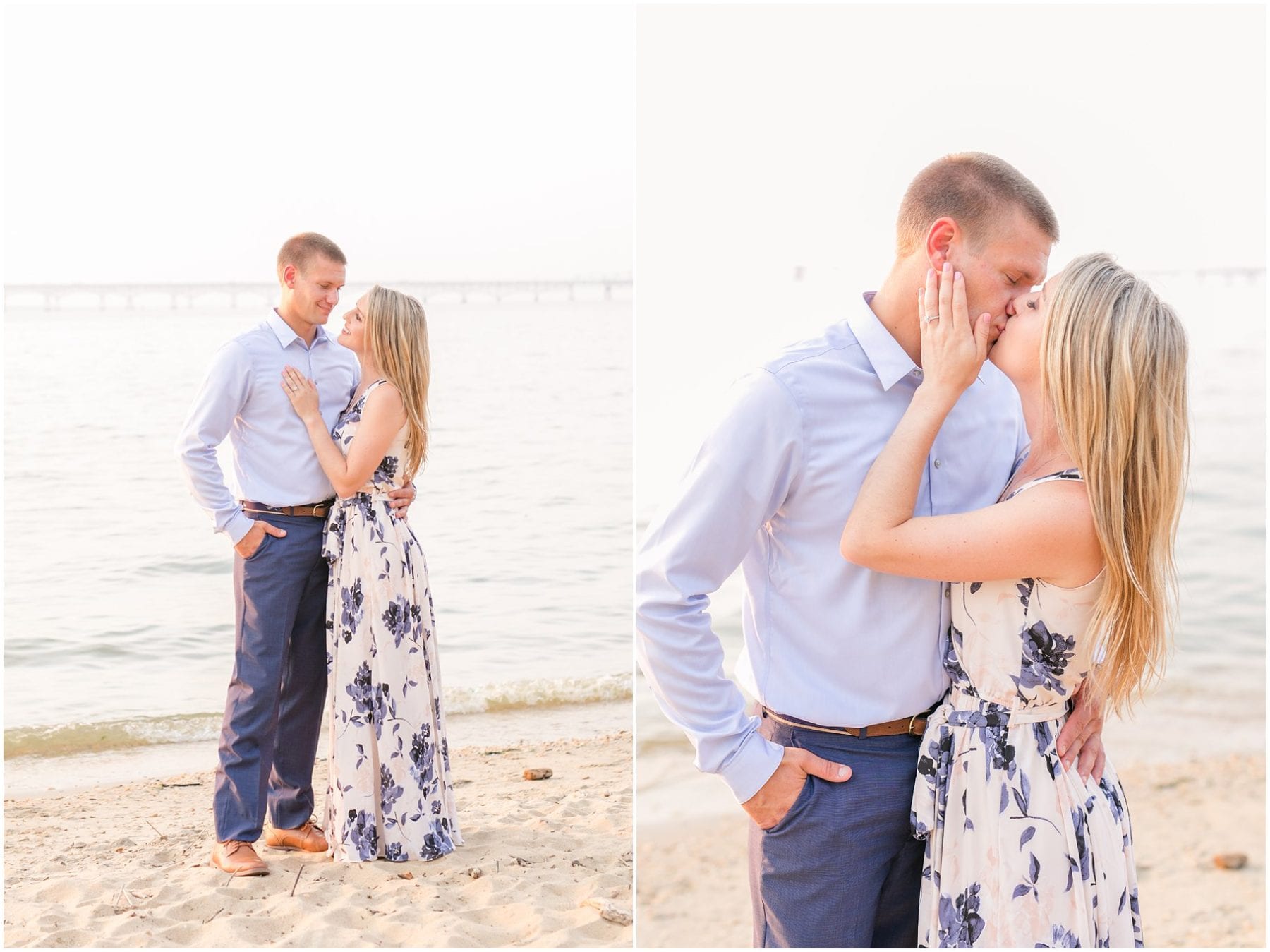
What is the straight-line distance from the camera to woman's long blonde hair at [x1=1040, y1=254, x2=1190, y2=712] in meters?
1.66

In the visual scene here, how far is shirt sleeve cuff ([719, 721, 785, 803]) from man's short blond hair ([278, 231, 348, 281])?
8.80 feet

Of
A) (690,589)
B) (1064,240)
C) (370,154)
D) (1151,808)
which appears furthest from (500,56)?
(690,589)

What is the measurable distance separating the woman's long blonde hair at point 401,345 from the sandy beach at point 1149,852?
2394 millimetres

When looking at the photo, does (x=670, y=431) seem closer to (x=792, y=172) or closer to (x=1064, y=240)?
(x=792, y=172)

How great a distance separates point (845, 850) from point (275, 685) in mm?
2473

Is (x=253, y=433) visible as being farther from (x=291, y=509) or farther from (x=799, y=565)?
(x=799, y=565)

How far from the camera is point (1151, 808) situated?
5594 millimetres

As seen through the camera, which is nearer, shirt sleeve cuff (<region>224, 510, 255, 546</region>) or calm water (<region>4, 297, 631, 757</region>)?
shirt sleeve cuff (<region>224, 510, 255, 546</region>)

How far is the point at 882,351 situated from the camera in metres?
1.84

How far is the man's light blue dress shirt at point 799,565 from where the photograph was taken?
69.9 inches

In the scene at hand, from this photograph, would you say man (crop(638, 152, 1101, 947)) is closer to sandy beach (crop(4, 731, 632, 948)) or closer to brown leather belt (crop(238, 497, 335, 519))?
sandy beach (crop(4, 731, 632, 948))

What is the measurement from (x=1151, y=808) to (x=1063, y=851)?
4430 mm

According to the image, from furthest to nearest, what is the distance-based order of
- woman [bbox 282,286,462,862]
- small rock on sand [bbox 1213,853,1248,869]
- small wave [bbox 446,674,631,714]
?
small wave [bbox 446,674,631,714] → small rock on sand [bbox 1213,853,1248,869] → woman [bbox 282,286,462,862]

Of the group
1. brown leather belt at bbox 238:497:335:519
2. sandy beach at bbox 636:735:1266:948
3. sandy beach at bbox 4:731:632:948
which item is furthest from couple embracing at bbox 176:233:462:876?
sandy beach at bbox 636:735:1266:948
